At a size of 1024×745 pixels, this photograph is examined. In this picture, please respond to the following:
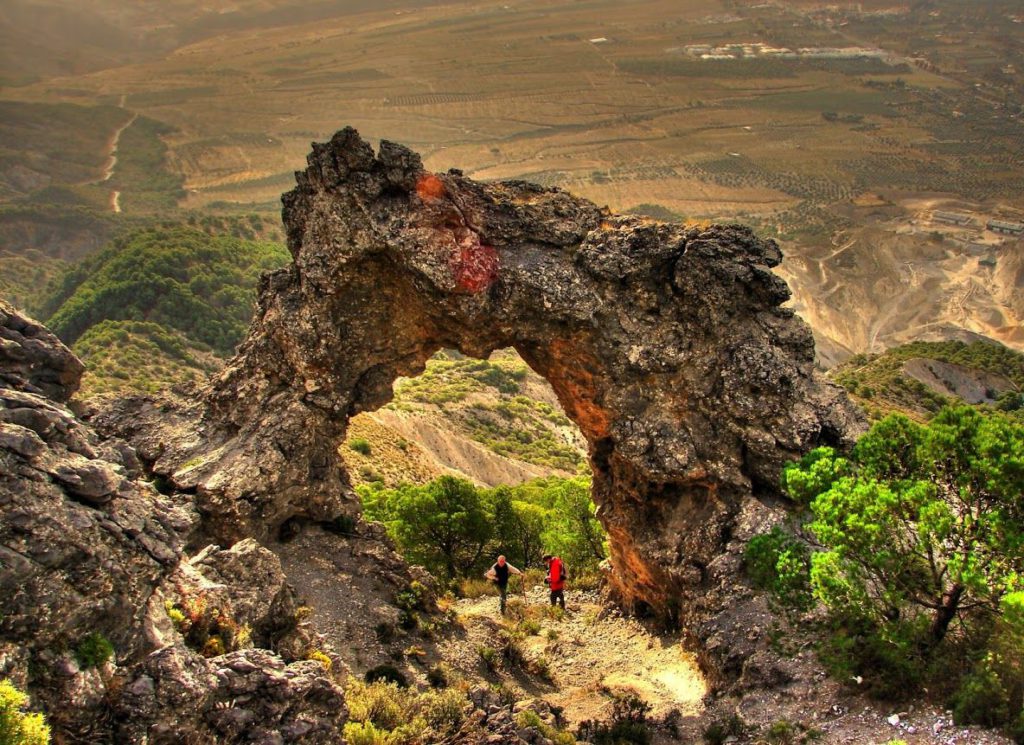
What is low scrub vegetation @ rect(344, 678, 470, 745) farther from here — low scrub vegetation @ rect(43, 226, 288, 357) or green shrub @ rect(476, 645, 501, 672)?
low scrub vegetation @ rect(43, 226, 288, 357)

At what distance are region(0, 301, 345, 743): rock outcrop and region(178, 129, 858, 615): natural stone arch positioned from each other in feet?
33.4

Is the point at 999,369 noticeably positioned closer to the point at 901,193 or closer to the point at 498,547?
the point at 498,547

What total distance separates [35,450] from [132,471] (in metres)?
4.96

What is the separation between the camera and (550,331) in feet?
91.6

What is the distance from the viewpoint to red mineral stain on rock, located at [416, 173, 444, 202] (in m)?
27.3

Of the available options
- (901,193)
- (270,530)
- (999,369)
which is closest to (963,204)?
(901,193)

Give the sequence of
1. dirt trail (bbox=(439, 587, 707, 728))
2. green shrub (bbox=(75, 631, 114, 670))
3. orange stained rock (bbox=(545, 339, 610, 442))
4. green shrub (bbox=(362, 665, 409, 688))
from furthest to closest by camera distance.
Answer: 1. orange stained rock (bbox=(545, 339, 610, 442))
2. dirt trail (bbox=(439, 587, 707, 728))
3. green shrub (bbox=(362, 665, 409, 688))
4. green shrub (bbox=(75, 631, 114, 670))

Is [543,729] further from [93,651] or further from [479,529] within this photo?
[479,529]

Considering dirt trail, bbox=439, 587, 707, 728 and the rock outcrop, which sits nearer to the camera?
the rock outcrop

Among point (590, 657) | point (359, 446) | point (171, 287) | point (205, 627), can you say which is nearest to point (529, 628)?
point (590, 657)

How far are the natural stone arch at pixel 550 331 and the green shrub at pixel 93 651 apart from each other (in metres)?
12.6

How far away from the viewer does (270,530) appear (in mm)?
28922

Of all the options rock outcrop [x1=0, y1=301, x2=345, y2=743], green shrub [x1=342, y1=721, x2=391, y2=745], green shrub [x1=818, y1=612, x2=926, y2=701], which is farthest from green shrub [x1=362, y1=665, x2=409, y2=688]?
green shrub [x1=818, y1=612, x2=926, y2=701]

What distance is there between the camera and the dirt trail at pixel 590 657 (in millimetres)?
26469
